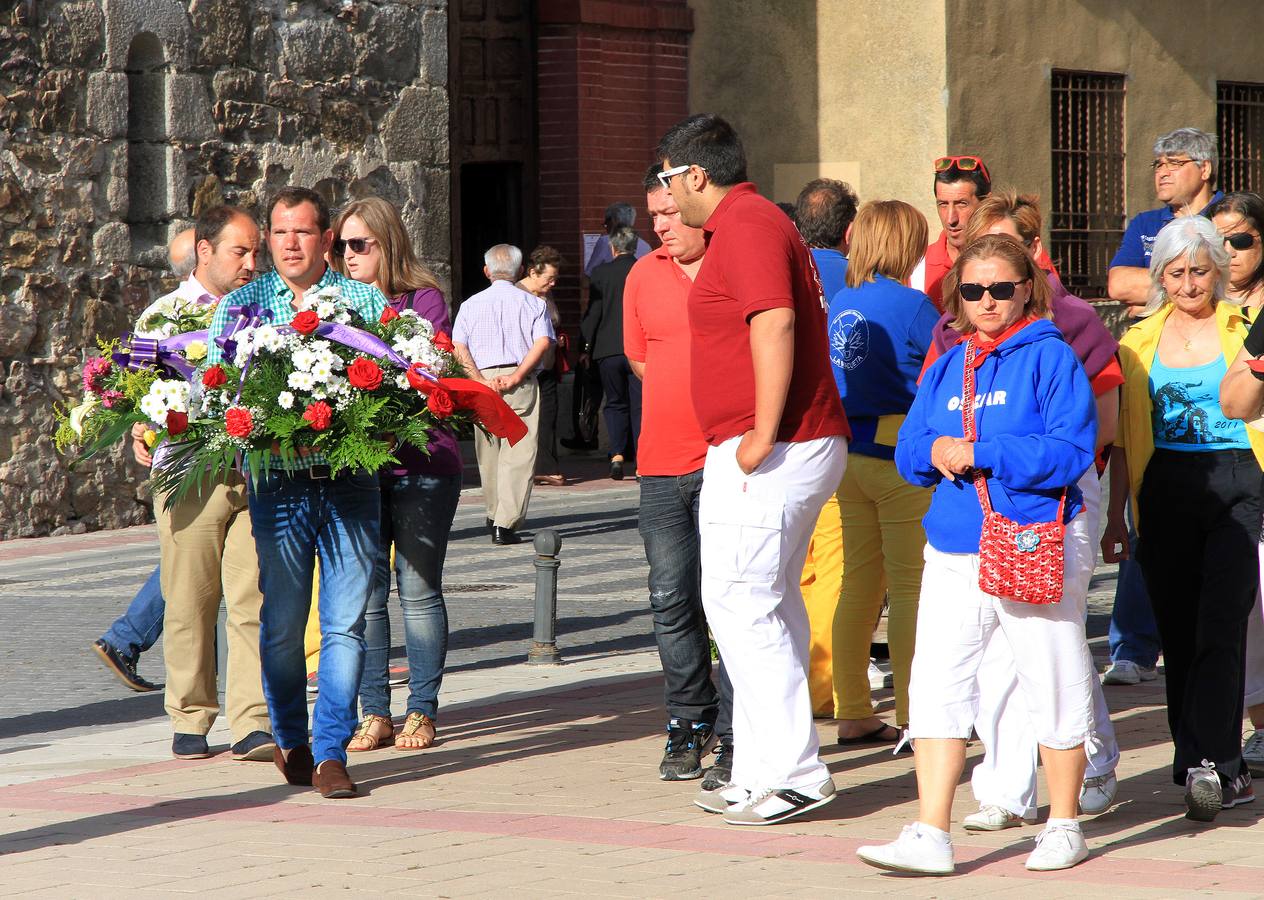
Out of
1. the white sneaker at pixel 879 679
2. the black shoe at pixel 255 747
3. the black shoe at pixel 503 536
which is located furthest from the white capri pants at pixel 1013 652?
the black shoe at pixel 503 536

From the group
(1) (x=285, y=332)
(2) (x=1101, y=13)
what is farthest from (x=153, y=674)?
(2) (x=1101, y=13)

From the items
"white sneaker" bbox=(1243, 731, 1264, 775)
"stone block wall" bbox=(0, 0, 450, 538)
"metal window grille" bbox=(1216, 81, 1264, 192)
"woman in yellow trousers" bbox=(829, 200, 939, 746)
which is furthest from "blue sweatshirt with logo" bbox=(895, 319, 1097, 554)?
"metal window grille" bbox=(1216, 81, 1264, 192)

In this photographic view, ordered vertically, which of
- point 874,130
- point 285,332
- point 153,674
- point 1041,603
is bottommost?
point 153,674

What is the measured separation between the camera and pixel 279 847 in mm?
5965

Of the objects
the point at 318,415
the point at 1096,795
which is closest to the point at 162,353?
the point at 318,415

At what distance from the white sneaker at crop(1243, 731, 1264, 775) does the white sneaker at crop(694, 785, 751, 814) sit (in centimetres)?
179

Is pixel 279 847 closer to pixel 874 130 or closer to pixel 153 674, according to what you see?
pixel 153 674

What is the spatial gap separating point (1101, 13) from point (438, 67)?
849cm

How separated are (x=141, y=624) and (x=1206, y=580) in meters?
4.41

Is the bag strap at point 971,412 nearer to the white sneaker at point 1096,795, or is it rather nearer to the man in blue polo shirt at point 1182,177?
the white sneaker at point 1096,795

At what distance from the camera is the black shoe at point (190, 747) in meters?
7.42

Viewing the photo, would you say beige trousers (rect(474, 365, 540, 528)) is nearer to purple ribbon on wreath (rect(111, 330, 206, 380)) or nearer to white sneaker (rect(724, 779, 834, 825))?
purple ribbon on wreath (rect(111, 330, 206, 380))

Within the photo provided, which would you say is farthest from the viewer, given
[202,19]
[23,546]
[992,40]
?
[992,40]

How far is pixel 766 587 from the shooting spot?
612cm
